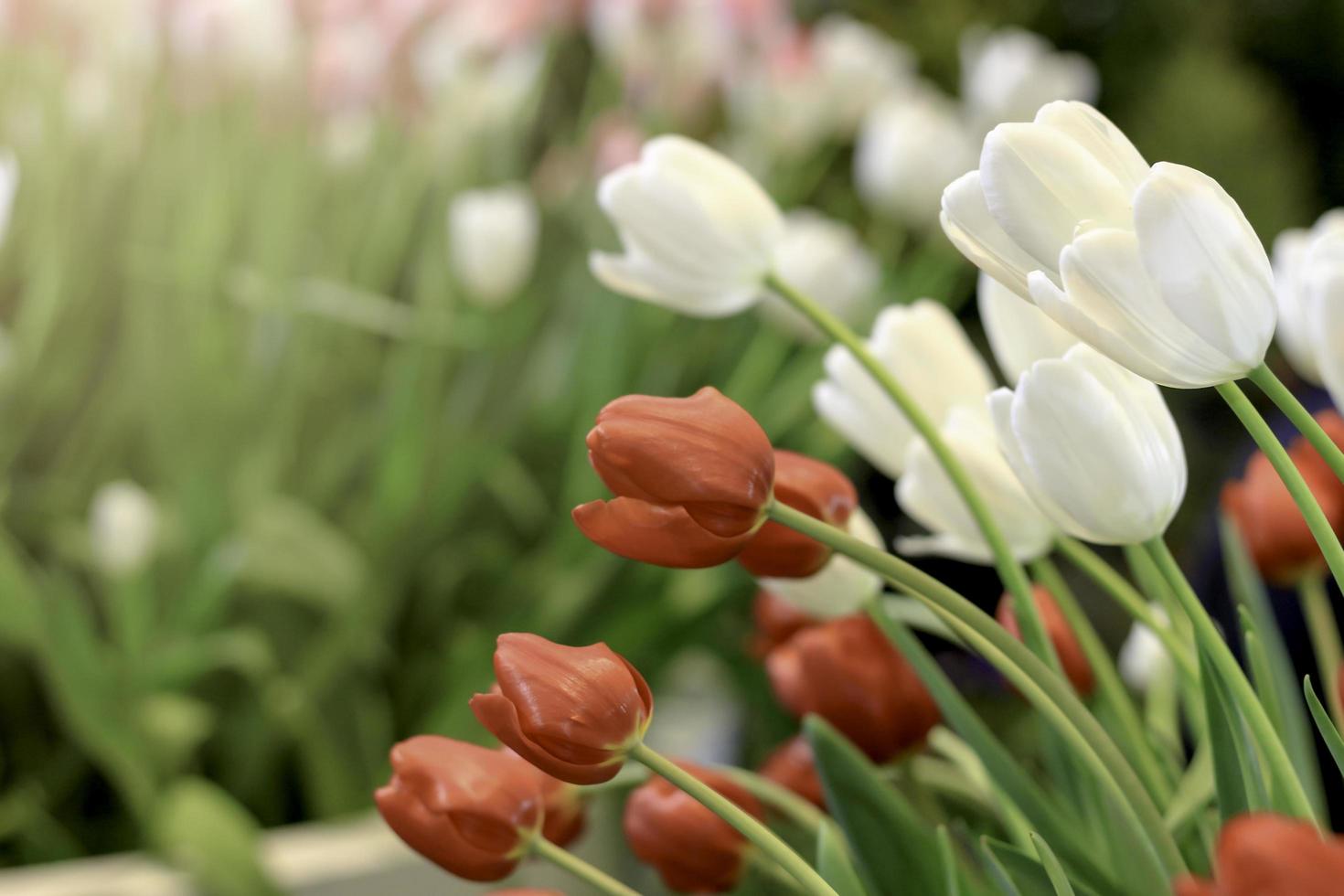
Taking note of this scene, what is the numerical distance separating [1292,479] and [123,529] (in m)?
0.43

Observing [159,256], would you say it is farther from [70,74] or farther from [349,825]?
[349,825]

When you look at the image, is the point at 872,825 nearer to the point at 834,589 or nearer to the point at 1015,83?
the point at 834,589

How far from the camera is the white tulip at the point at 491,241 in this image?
21.2 inches

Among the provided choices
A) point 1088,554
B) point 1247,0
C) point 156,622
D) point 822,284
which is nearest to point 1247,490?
point 1088,554

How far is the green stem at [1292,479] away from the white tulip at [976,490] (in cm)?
5

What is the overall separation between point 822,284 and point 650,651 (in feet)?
0.61

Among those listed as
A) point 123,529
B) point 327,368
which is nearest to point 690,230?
point 123,529

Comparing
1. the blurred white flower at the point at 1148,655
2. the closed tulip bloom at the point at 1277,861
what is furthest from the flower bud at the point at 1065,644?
the closed tulip bloom at the point at 1277,861

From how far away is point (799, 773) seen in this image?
243 mm

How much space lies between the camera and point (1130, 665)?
291 millimetres

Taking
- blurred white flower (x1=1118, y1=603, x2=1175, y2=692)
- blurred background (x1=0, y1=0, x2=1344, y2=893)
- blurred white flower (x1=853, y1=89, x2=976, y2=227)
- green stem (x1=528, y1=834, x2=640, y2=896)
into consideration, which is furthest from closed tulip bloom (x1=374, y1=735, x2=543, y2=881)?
blurred white flower (x1=853, y1=89, x2=976, y2=227)

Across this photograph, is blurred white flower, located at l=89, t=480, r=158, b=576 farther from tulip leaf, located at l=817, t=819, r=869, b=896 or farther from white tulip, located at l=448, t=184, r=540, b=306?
tulip leaf, located at l=817, t=819, r=869, b=896

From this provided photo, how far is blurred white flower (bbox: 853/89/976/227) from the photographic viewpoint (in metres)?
0.59

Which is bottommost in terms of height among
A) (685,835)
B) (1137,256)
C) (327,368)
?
(327,368)
